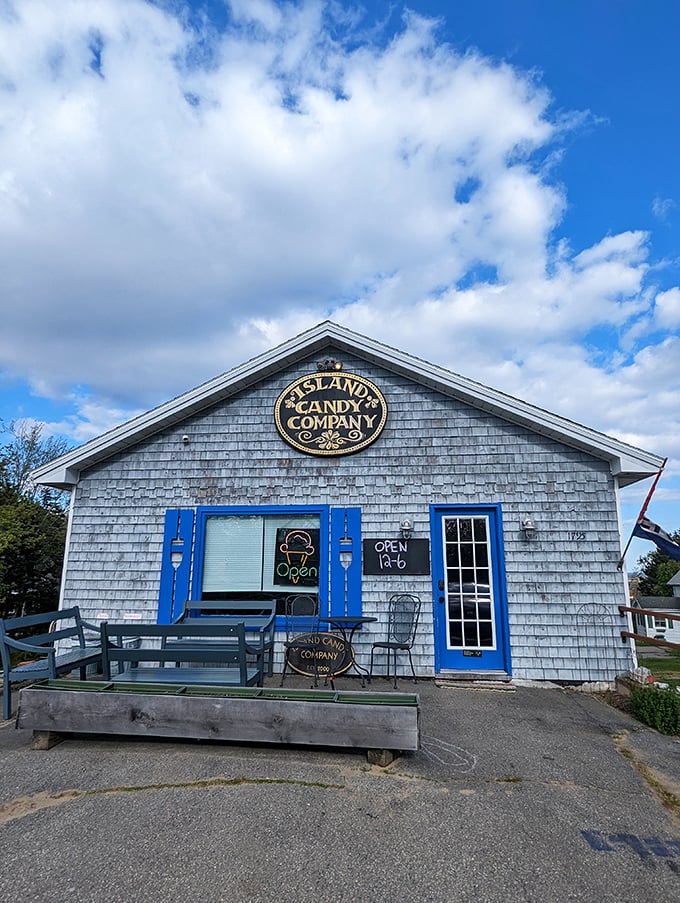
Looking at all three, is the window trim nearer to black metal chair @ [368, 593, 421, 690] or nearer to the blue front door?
black metal chair @ [368, 593, 421, 690]

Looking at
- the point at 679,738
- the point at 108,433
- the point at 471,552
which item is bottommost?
the point at 679,738

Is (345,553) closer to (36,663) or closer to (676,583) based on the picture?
(36,663)

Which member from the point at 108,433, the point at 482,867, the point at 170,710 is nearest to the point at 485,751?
the point at 482,867

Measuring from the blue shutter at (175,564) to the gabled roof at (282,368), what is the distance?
53.6 inches

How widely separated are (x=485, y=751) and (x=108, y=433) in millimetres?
6149

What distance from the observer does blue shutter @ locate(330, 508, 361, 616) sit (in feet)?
21.8

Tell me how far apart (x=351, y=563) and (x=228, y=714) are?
3.23 m

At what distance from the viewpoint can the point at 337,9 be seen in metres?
6.80

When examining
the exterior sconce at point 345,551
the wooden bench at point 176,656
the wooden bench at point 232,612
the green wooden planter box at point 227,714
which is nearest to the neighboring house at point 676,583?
the exterior sconce at point 345,551

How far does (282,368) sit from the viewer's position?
751 cm

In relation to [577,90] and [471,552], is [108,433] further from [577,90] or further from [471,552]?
[577,90]

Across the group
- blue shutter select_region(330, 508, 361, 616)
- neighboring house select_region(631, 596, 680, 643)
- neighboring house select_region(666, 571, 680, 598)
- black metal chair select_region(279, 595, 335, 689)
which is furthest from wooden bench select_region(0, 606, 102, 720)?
neighboring house select_region(666, 571, 680, 598)

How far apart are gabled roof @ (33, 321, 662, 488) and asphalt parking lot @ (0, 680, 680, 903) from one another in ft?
12.3

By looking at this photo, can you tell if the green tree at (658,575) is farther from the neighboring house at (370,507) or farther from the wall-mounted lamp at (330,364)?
the wall-mounted lamp at (330,364)
